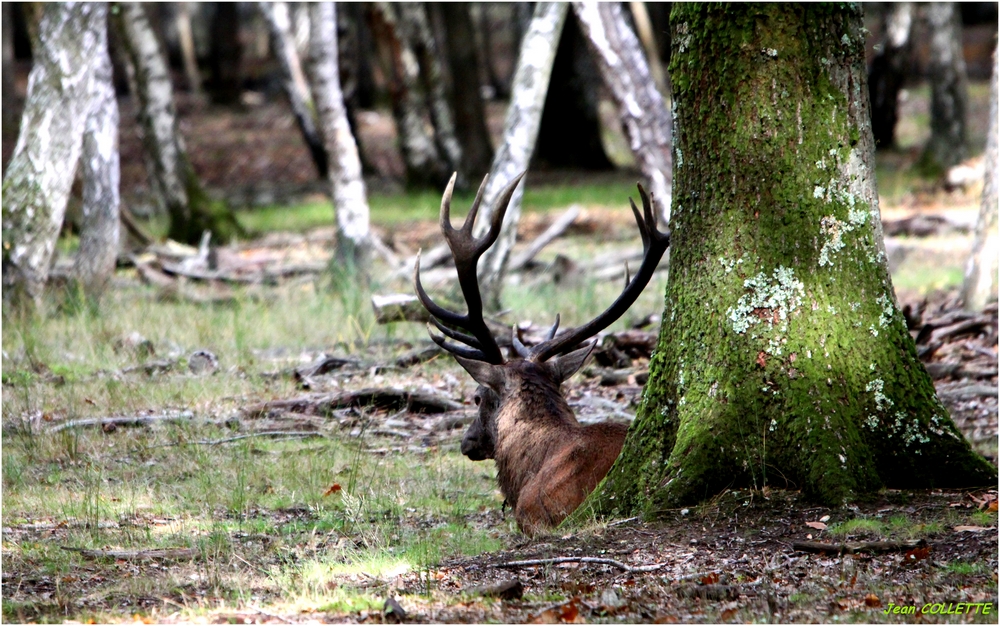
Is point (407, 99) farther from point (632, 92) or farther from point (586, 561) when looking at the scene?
point (586, 561)

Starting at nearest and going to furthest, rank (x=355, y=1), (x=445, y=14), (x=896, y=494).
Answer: (x=896, y=494) → (x=445, y=14) → (x=355, y=1)

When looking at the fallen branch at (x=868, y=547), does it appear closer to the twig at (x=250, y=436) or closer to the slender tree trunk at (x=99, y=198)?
the twig at (x=250, y=436)

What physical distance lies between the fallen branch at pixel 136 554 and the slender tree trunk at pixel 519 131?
220 inches

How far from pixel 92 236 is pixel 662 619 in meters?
9.02

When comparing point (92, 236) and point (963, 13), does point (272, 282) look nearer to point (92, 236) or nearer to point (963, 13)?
point (92, 236)

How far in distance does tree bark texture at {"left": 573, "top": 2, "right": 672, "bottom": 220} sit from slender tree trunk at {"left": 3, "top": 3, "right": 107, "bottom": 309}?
172 inches

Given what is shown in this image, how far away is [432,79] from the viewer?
2072 centimetres

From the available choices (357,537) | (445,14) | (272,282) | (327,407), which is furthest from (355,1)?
(357,537)

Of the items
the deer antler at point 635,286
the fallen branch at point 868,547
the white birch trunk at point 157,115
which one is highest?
the white birch trunk at point 157,115

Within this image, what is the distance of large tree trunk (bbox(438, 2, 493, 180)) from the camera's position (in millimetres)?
22422

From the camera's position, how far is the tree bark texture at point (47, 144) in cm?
990

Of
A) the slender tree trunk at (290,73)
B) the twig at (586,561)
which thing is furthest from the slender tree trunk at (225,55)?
the twig at (586,561)

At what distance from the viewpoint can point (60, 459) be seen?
21.7 ft

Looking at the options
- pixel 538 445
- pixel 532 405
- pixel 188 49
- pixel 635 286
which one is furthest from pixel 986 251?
pixel 188 49
